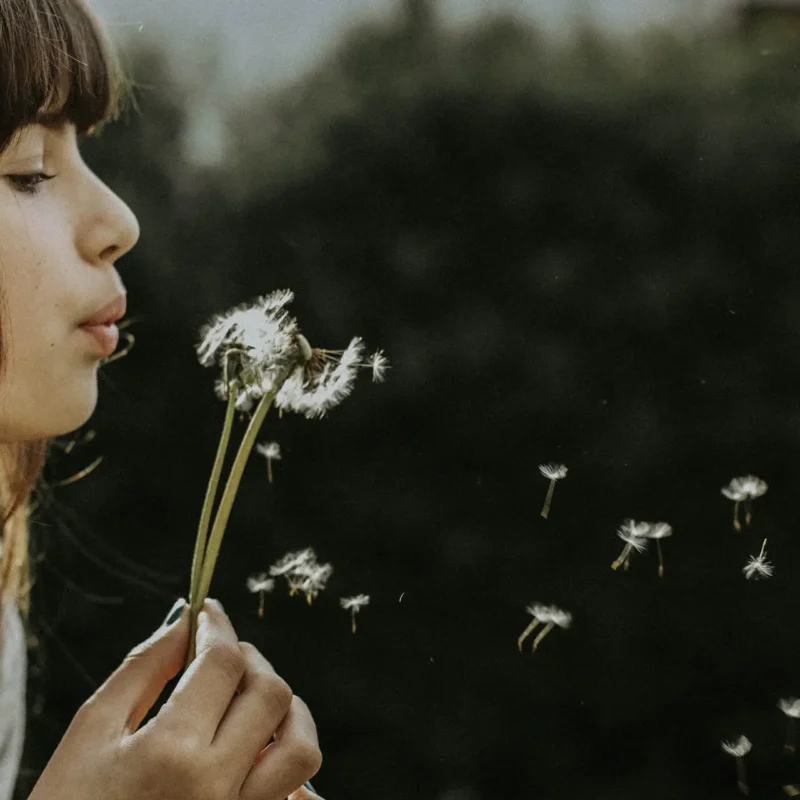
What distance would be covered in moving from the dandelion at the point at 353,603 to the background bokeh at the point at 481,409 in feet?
0.04

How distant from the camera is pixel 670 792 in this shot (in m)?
1.00

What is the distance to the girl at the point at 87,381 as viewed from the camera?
583mm

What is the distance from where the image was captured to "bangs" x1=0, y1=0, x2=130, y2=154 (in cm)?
65

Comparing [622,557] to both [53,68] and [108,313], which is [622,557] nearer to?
[108,313]

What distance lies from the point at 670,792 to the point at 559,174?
0.64 metres

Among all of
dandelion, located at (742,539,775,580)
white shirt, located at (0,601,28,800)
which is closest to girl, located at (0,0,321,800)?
white shirt, located at (0,601,28,800)

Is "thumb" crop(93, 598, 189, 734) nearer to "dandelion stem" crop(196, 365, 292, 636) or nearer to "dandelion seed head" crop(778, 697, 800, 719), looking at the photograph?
"dandelion stem" crop(196, 365, 292, 636)

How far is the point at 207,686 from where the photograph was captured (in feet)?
1.94

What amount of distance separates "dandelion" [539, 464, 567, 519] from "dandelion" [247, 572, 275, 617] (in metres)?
0.31

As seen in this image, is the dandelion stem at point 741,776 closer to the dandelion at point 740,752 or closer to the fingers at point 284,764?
the dandelion at point 740,752

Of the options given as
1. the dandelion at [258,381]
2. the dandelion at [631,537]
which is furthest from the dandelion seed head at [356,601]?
the dandelion at [258,381]

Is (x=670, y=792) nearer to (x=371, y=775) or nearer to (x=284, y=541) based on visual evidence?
(x=371, y=775)

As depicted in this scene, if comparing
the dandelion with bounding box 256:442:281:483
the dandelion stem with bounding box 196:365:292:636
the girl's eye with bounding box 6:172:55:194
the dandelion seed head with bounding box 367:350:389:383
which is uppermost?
the girl's eye with bounding box 6:172:55:194

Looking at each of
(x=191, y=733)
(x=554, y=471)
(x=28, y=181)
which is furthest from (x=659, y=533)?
(x=28, y=181)
